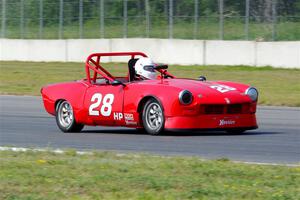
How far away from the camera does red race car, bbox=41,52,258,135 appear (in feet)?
45.0

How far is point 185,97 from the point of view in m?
13.7

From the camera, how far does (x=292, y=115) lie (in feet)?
59.2

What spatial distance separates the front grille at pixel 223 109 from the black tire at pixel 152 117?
672 mm

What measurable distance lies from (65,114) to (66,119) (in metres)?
0.08

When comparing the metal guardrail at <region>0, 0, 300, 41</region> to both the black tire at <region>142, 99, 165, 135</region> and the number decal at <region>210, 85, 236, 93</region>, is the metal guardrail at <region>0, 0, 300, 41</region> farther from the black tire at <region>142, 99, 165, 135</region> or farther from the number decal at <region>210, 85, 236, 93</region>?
the black tire at <region>142, 99, 165, 135</region>

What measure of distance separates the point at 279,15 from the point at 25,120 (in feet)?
49.8

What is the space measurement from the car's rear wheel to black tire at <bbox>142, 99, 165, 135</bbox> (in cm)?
158

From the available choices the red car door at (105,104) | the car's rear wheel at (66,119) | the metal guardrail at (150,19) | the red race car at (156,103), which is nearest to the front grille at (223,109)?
the red race car at (156,103)

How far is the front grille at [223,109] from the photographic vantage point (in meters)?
13.7

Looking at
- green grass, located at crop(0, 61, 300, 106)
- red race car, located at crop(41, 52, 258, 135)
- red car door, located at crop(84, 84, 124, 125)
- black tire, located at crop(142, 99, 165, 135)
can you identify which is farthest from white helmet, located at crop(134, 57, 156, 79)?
green grass, located at crop(0, 61, 300, 106)

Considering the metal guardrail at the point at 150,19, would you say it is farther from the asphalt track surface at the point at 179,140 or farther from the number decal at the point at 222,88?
the number decal at the point at 222,88

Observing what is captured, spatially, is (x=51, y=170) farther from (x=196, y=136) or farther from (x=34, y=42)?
(x=34, y=42)

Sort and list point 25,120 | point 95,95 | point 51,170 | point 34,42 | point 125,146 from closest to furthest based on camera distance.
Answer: point 51,170
point 125,146
point 95,95
point 25,120
point 34,42

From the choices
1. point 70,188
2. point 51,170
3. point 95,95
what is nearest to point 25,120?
point 95,95
